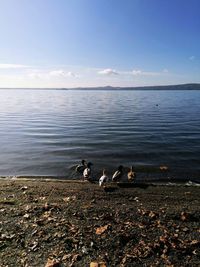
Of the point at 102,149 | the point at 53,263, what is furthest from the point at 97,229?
the point at 102,149

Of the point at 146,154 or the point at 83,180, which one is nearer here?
the point at 83,180

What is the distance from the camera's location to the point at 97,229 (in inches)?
442

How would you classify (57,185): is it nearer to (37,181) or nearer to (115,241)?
(37,181)

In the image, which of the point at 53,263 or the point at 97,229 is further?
the point at 97,229

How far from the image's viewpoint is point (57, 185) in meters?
19.0

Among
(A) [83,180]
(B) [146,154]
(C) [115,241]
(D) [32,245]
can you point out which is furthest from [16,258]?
(B) [146,154]

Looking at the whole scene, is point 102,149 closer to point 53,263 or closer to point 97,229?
point 97,229

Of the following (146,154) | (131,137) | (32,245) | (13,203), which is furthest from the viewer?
(131,137)

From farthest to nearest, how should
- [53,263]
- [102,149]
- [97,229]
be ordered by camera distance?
[102,149] < [97,229] < [53,263]

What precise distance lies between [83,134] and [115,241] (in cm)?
3056

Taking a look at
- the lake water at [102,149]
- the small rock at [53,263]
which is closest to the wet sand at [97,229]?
the small rock at [53,263]

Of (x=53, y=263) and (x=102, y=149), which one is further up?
(x=53, y=263)

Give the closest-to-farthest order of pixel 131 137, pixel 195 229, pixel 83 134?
pixel 195 229 < pixel 131 137 < pixel 83 134

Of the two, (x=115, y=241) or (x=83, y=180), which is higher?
(x=115, y=241)
